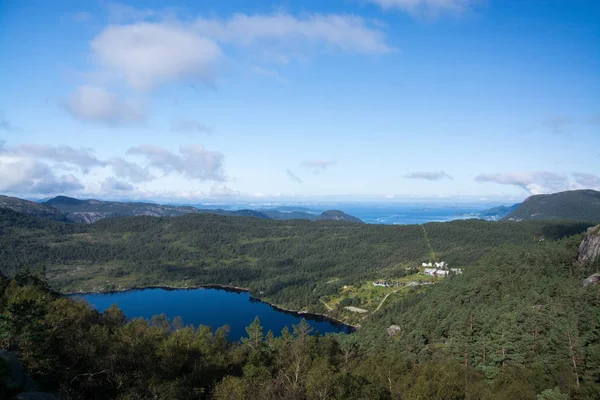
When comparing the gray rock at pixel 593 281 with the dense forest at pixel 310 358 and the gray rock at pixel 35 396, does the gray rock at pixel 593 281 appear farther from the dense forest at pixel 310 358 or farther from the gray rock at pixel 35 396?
the gray rock at pixel 35 396

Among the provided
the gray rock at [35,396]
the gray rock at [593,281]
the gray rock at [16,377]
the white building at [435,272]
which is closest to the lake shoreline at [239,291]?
the white building at [435,272]

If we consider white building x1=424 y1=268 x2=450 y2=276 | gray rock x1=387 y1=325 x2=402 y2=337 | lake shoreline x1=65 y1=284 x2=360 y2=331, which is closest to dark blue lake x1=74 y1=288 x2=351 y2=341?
lake shoreline x1=65 y1=284 x2=360 y2=331

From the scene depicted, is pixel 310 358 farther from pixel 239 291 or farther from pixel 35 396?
pixel 239 291

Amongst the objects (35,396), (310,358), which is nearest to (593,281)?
(310,358)

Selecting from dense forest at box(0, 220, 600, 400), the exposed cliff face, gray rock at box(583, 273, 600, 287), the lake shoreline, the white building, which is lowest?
the lake shoreline

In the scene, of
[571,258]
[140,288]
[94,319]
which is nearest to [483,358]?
[94,319]

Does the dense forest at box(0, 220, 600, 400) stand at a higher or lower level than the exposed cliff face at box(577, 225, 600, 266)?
lower

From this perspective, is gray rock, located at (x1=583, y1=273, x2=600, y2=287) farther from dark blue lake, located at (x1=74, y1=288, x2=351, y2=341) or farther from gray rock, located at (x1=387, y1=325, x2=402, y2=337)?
dark blue lake, located at (x1=74, y1=288, x2=351, y2=341)
